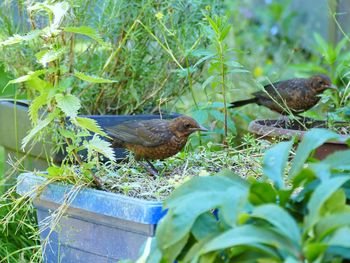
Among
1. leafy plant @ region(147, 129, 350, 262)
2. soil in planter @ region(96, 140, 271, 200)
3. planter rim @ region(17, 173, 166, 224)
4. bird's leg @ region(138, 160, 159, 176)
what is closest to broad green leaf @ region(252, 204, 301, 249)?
leafy plant @ region(147, 129, 350, 262)

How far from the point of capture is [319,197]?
2.06 metres

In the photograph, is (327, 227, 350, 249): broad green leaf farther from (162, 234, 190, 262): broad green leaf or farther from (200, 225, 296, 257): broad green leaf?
(162, 234, 190, 262): broad green leaf

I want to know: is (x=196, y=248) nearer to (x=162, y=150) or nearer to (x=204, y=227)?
(x=204, y=227)

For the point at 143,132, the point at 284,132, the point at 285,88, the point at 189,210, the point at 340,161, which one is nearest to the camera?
the point at 189,210

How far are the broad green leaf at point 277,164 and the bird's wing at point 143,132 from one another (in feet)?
4.07

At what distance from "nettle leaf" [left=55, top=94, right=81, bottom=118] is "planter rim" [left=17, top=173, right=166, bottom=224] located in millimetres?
325

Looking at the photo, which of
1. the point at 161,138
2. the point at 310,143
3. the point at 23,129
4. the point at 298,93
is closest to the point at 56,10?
the point at 161,138

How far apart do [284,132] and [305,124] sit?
0.49 metres

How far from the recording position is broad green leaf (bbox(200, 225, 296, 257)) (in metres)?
2.00

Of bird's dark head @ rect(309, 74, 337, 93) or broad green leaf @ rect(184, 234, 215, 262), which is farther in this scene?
bird's dark head @ rect(309, 74, 337, 93)

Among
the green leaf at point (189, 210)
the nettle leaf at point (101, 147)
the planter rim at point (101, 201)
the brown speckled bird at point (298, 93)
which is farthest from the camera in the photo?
the brown speckled bird at point (298, 93)

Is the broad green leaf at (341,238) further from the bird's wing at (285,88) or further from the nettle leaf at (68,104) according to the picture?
the bird's wing at (285,88)

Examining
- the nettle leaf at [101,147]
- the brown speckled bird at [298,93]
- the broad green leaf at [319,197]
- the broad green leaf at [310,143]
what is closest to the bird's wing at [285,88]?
the brown speckled bird at [298,93]

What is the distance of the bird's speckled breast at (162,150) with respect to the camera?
3680 mm
